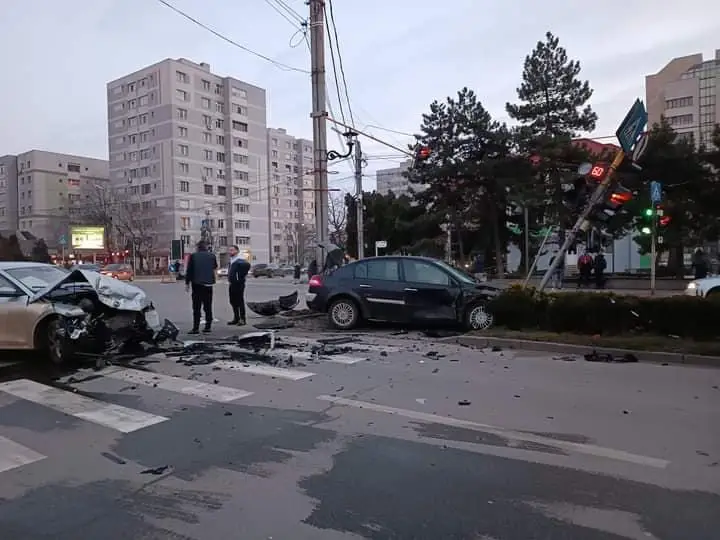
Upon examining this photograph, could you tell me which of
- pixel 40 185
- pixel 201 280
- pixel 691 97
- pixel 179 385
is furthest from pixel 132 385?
pixel 40 185

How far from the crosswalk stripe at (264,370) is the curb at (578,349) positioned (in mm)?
3292

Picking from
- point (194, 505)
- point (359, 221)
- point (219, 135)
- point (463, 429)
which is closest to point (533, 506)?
point (463, 429)

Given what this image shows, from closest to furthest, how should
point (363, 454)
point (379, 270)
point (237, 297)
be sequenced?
point (363, 454), point (379, 270), point (237, 297)

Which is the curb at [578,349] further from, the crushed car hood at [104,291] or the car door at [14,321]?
the car door at [14,321]

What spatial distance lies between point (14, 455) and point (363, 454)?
2860 millimetres

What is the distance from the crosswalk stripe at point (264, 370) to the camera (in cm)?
749

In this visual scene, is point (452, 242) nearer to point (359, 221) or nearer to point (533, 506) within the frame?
point (359, 221)

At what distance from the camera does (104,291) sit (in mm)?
8383

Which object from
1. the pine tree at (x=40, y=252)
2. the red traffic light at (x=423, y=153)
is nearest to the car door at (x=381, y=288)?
the red traffic light at (x=423, y=153)

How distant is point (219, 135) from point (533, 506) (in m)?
90.2

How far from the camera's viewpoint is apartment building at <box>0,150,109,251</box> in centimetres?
9744

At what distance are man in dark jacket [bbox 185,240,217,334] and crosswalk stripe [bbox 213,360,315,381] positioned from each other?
3545mm

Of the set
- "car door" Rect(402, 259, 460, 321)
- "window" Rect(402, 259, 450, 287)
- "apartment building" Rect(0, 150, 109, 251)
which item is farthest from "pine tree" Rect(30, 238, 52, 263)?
"car door" Rect(402, 259, 460, 321)

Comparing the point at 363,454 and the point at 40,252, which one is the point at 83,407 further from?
the point at 40,252
